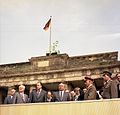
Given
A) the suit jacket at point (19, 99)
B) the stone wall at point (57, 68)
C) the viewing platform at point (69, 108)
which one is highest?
the stone wall at point (57, 68)

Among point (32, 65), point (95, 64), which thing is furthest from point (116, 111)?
point (32, 65)

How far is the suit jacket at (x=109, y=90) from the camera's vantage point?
805 cm

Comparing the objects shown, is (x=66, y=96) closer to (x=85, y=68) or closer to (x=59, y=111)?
(x=59, y=111)

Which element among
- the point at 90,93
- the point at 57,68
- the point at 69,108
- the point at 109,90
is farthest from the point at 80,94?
the point at 57,68

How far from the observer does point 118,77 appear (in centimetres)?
875

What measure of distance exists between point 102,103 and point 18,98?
2.51 m

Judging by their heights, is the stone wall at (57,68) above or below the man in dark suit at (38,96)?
above

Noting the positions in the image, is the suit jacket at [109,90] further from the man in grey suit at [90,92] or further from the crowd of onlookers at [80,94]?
the man in grey suit at [90,92]

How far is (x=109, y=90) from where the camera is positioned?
8195 mm

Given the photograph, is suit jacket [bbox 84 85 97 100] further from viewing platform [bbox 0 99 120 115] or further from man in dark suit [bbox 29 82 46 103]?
man in dark suit [bbox 29 82 46 103]

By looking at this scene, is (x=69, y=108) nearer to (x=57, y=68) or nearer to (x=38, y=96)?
(x=38, y=96)

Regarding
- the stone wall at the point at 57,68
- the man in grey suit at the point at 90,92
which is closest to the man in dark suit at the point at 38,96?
the man in grey suit at the point at 90,92

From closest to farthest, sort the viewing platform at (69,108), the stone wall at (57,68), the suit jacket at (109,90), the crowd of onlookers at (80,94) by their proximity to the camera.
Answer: the viewing platform at (69,108) → the suit jacket at (109,90) → the crowd of onlookers at (80,94) → the stone wall at (57,68)

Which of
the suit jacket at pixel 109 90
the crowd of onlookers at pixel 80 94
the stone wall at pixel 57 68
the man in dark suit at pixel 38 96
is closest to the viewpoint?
the suit jacket at pixel 109 90
